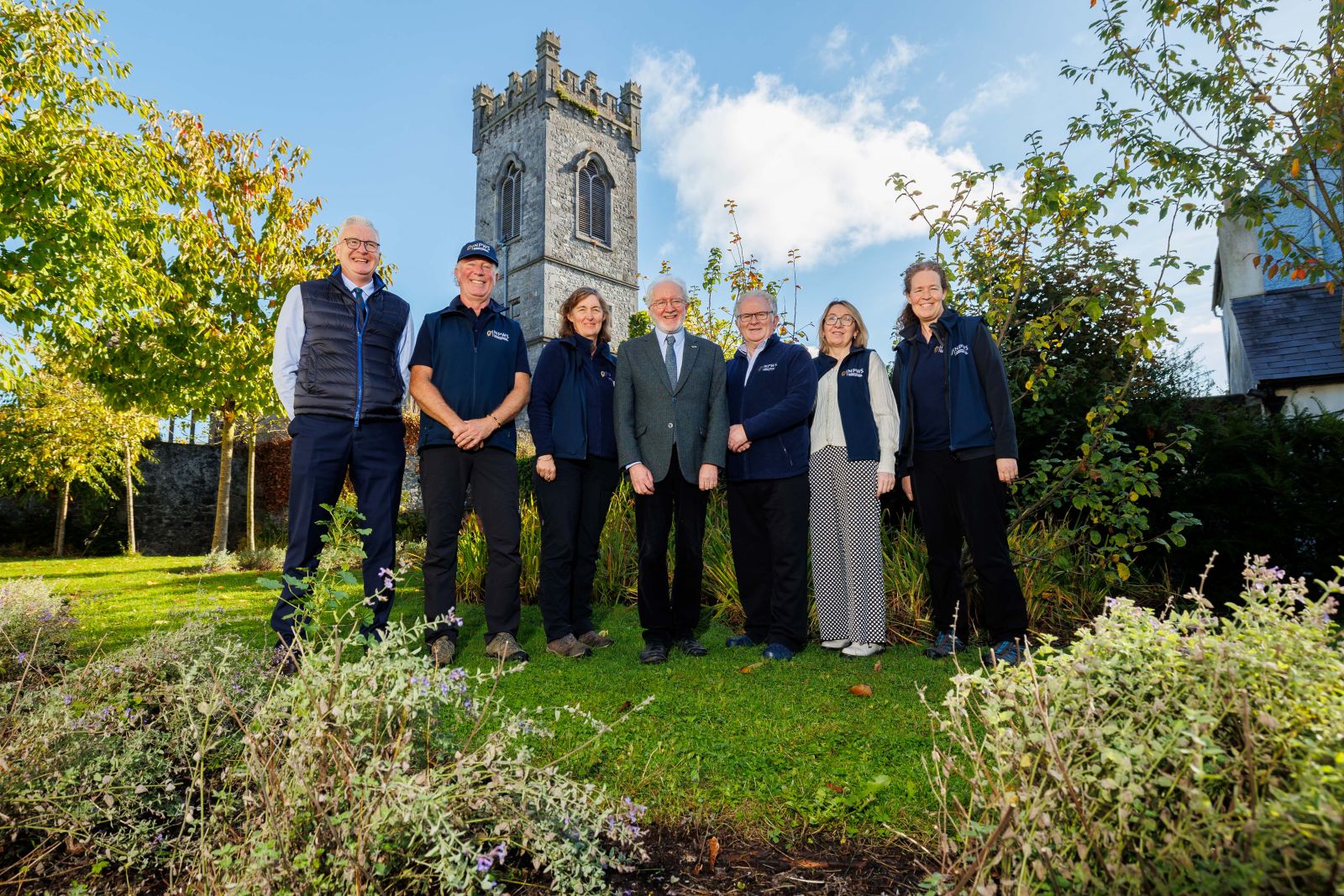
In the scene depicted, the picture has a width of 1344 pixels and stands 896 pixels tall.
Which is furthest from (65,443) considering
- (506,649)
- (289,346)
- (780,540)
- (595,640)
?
(780,540)

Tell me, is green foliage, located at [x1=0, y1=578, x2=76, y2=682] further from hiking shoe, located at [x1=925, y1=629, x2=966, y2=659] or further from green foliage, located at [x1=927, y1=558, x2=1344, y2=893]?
hiking shoe, located at [x1=925, y1=629, x2=966, y2=659]

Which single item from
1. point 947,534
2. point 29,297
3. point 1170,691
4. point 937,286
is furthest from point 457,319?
point 29,297

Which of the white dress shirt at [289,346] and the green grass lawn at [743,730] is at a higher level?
the white dress shirt at [289,346]

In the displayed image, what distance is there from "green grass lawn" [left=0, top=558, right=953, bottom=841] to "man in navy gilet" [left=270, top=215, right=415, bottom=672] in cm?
65

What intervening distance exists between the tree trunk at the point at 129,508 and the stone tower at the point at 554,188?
1789 centimetres

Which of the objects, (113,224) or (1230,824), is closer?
(1230,824)

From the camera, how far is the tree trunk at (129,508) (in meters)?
16.4

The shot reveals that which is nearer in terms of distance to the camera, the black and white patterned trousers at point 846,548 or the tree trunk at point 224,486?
the black and white patterned trousers at point 846,548

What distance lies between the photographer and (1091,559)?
5547mm

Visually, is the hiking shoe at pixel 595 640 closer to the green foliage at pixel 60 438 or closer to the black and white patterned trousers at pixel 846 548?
the black and white patterned trousers at pixel 846 548

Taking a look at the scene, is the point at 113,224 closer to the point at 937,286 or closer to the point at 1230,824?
the point at 937,286

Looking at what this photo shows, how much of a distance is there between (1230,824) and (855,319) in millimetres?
3537

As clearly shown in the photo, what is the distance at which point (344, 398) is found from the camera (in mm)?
3715

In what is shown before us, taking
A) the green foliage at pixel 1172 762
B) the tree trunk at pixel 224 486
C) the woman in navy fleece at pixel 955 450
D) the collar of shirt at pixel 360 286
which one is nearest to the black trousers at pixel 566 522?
the collar of shirt at pixel 360 286
